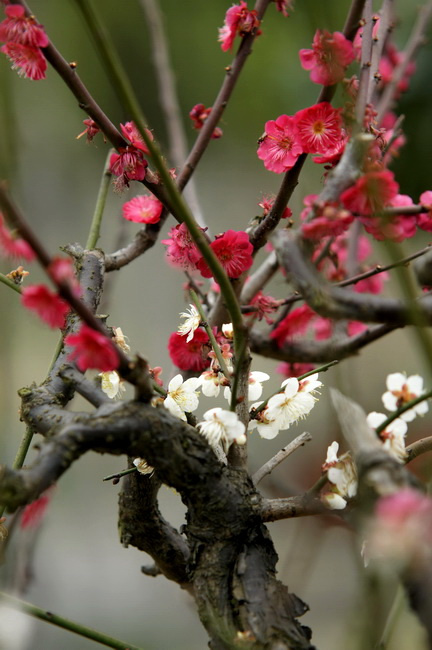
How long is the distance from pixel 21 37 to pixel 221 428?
380 millimetres

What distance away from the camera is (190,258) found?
666 millimetres

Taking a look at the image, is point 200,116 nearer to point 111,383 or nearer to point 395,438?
point 111,383

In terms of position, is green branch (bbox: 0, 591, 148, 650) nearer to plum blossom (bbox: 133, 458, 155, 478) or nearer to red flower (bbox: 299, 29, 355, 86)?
plum blossom (bbox: 133, 458, 155, 478)

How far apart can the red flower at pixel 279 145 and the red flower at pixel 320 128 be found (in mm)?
18

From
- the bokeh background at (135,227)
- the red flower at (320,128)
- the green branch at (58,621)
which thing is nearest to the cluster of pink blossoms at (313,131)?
the red flower at (320,128)

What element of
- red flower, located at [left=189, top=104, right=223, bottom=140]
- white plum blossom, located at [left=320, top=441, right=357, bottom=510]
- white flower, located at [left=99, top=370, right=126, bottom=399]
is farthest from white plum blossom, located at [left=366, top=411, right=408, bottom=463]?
red flower, located at [left=189, top=104, right=223, bottom=140]

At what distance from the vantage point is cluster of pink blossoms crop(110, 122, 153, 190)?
0.64 meters

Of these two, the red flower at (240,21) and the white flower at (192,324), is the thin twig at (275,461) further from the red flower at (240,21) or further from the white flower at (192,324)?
the red flower at (240,21)

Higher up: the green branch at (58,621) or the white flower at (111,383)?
the white flower at (111,383)

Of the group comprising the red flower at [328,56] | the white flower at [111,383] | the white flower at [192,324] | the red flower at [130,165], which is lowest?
the white flower at [111,383]

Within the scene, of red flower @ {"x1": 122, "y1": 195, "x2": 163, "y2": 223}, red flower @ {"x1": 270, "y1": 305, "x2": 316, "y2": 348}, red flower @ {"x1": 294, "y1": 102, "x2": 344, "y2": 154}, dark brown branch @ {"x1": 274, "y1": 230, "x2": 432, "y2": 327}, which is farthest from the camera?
red flower @ {"x1": 270, "y1": 305, "x2": 316, "y2": 348}

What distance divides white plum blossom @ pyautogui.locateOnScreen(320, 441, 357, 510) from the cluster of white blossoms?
2.9 inches

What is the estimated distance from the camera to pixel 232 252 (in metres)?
0.67

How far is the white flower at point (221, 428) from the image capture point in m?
0.54
